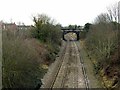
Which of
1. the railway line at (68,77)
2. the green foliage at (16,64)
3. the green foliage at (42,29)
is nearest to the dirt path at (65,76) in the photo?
the railway line at (68,77)

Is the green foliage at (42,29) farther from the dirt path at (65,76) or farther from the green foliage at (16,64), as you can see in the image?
the green foliage at (16,64)

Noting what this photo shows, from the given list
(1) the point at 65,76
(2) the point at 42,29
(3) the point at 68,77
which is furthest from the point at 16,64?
(2) the point at 42,29

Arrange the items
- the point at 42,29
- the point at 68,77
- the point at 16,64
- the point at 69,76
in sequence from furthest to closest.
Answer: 1. the point at 42,29
2. the point at 69,76
3. the point at 68,77
4. the point at 16,64

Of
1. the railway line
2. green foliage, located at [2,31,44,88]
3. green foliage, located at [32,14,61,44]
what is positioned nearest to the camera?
green foliage, located at [2,31,44,88]

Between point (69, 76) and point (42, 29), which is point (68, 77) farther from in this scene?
point (42, 29)

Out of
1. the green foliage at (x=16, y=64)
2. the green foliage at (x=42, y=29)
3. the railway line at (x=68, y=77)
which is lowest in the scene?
the railway line at (x=68, y=77)

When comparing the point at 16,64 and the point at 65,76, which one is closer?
the point at 16,64

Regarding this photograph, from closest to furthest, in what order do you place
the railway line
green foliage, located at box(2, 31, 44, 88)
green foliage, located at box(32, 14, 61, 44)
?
1. green foliage, located at box(2, 31, 44, 88)
2. the railway line
3. green foliage, located at box(32, 14, 61, 44)

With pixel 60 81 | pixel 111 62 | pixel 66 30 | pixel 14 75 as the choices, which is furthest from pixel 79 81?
pixel 66 30

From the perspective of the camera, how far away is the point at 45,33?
5388cm

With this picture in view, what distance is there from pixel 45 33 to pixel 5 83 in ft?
109

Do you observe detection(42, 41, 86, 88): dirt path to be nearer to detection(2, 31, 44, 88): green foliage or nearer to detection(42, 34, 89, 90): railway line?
detection(42, 34, 89, 90): railway line

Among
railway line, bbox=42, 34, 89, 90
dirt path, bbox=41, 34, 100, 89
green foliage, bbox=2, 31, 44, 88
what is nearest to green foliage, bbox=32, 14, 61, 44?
dirt path, bbox=41, 34, 100, 89

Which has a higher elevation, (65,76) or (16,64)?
(16,64)
